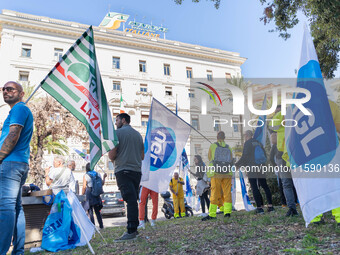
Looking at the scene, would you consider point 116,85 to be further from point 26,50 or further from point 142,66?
point 26,50

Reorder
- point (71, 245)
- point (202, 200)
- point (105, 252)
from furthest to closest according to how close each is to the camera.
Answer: point (202, 200)
point (71, 245)
point (105, 252)

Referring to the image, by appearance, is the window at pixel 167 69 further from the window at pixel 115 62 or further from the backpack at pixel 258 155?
the backpack at pixel 258 155

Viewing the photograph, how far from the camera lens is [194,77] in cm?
4375

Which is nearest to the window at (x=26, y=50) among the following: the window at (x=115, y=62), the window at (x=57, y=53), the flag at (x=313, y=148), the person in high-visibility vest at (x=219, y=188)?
the window at (x=57, y=53)

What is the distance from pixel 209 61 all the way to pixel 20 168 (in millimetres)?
44410

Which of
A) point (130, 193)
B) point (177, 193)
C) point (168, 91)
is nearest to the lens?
point (130, 193)

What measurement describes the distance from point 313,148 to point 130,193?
2.72 metres

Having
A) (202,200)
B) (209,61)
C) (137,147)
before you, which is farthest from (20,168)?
(209,61)

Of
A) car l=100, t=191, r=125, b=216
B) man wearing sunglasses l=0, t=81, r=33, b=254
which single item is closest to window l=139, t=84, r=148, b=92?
car l=100, t=191, r=125, b=216

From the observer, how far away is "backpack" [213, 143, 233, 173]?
664 centimetres

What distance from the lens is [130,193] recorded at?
4789 mm

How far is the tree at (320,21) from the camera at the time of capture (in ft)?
24.9

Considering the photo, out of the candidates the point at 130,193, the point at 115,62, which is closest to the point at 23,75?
the point at 115,62

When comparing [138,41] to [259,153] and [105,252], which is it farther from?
[105,252]
